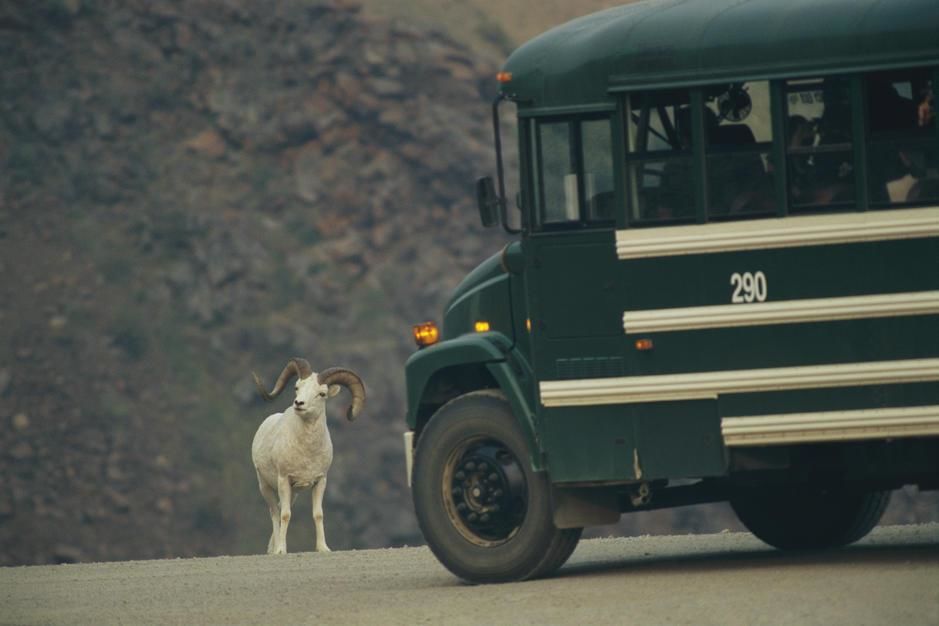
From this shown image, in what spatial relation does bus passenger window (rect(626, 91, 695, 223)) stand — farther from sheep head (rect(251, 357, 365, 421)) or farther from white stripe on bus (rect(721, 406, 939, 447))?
sheep head (rect(251, 357, 365, 421))

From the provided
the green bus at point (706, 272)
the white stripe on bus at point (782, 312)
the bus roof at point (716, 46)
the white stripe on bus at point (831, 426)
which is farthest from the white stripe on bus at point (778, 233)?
the white stripe on bus at point (831, 426)

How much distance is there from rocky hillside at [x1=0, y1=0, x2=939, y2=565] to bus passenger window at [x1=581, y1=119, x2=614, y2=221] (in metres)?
41.6

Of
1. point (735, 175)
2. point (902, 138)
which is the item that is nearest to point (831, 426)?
point (735, 175)

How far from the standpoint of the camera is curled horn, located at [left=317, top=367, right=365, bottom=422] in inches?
843

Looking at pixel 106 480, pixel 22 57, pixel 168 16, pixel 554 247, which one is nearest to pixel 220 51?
pixel 168 16

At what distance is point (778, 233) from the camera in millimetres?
12914

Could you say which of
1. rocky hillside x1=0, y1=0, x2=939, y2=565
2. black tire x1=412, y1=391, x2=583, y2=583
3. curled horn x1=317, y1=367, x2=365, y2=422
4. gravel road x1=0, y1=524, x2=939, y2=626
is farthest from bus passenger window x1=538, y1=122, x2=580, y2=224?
rocky hillside x1=0, y1=0, x2=939, y2=565

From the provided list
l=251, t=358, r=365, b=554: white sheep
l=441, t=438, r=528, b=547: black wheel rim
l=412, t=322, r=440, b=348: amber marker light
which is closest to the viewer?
l=441, t=438, r=528, b=547: black wheel rim

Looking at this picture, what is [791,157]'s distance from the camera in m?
13.0

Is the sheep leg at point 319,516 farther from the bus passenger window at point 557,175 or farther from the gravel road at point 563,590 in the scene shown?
the bus passenger window at point 557,175

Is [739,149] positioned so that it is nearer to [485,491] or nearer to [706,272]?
[706,272]

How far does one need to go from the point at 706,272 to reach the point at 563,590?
7.38 ft

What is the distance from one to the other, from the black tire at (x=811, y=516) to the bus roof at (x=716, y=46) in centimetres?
374

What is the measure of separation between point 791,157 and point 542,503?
2884 millimetres
